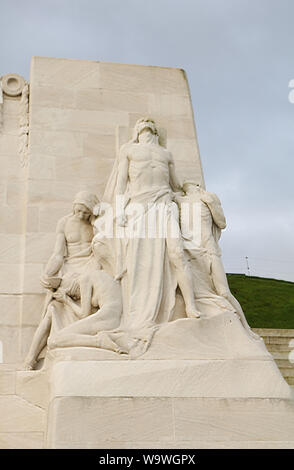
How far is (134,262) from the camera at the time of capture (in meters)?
8.71

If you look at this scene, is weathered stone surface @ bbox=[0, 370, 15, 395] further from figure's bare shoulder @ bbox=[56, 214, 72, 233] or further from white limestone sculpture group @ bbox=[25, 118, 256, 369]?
figure's bare shoulder @ bbox=[56, 214, 72, 233]

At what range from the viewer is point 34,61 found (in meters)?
11.6

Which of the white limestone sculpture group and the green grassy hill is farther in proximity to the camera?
the green grassy hill

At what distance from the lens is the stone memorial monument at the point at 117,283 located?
23.1 feet


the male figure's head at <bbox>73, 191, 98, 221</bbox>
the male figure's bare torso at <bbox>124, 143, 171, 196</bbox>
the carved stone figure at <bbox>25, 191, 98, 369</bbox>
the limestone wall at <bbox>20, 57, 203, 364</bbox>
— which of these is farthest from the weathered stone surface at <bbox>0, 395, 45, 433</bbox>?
the male figure's bare torso at <bbox>124, 143, 171, 196</bbox>

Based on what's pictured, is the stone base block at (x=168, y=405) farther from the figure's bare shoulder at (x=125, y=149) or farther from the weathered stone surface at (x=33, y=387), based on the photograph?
the figure's bare shoulder at (x=125, y=149)

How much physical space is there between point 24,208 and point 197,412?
503cm

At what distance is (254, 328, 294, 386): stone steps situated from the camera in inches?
483

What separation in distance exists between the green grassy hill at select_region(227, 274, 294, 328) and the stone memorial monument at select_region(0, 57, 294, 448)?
44.5ft

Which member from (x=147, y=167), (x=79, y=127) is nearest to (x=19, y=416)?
(x=147, y=167)

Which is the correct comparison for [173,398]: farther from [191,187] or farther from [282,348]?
[282,348]

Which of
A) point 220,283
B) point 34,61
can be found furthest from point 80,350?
point 34,61

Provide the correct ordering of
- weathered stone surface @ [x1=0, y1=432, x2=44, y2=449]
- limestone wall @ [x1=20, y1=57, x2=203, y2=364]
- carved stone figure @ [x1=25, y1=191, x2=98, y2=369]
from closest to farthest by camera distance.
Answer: weathered stone surface @ [x1=0, y1=432, x2=44, y2=449] → carved stone figure @ [x1=25, y1=191, x2=98, y2=369] → limestone wall @ [x1=20, y1=57, x2=203, y2=364]
